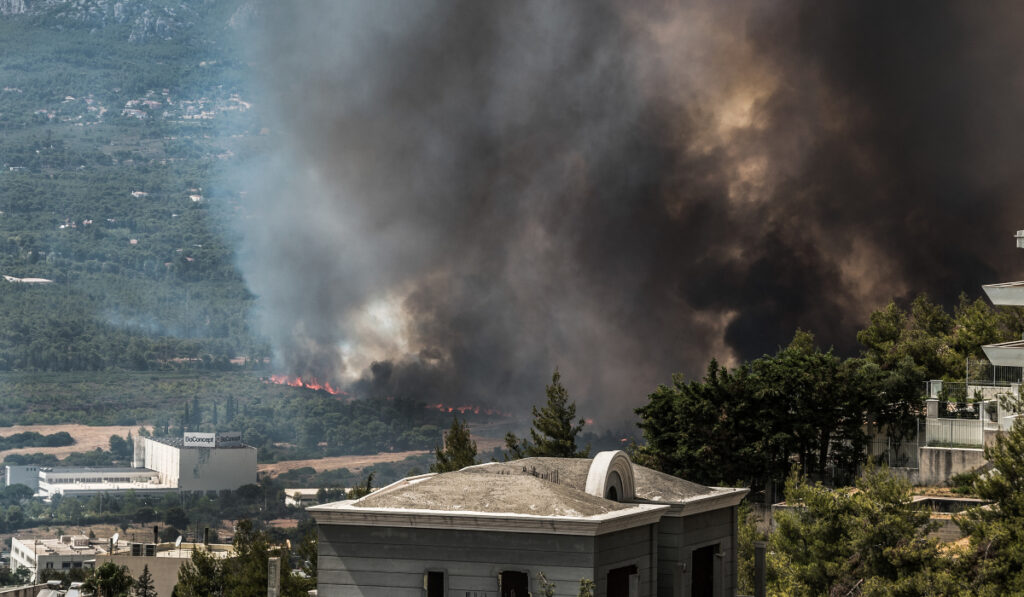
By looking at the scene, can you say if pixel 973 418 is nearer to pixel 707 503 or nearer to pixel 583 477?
pixel 707 503

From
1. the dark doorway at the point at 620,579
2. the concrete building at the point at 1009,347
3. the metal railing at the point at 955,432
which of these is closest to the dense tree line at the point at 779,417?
the metal railing at the point at 955,432

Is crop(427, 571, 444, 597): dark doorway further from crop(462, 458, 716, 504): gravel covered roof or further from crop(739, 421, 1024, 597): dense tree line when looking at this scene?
crop(739, 421, 1024, 597): dense tree line

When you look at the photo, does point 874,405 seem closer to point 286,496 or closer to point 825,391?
point 825,391

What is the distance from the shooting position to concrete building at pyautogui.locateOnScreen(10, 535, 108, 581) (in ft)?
525

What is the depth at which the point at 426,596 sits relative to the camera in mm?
31938

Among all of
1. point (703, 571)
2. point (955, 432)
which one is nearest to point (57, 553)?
point (955, 432)

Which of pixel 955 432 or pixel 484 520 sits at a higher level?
pixel 955 432

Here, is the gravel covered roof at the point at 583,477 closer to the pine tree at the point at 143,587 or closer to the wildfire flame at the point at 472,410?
the pine tree at the point at 143,587

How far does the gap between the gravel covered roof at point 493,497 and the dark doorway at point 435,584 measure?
1.53 metres

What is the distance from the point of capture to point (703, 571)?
38.0m

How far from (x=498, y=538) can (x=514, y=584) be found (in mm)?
1197

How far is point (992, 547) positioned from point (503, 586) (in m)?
16.6

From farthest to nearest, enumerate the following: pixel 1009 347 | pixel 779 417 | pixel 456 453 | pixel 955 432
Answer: pixel 779 417
pixel 456 453
pixel 955 432
pixel 1009 347

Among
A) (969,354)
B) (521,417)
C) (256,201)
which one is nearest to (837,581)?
(969,354)
